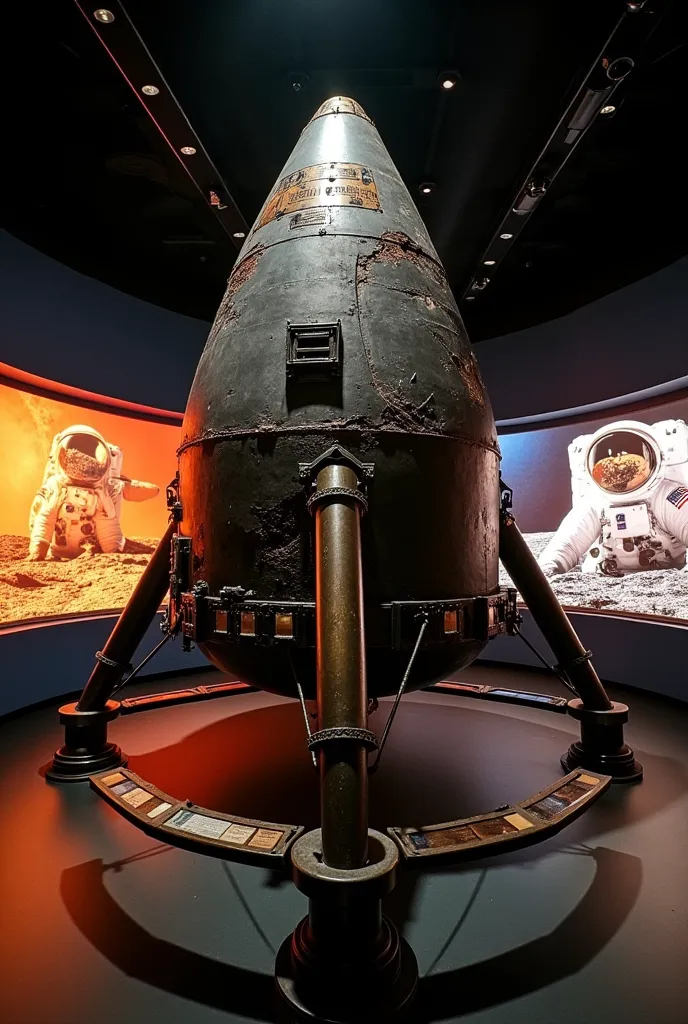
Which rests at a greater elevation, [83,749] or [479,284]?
[479,284]

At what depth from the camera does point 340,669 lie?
2055 mm

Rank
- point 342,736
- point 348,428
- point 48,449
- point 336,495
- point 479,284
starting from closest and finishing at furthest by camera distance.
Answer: point 342,736, point 336,495, point 348,428, point 48,449, point 479,284

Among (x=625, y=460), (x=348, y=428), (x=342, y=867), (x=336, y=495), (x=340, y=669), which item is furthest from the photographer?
(x=625, y=460)

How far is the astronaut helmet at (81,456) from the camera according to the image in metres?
6.18

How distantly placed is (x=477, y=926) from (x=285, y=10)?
5695 millimetres

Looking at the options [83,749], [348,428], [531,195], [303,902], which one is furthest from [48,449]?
[531,195]

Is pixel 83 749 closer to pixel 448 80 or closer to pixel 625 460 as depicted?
pixel 448 80

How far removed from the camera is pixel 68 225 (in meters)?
6.27

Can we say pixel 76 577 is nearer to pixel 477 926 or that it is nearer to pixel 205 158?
pixel 205 158

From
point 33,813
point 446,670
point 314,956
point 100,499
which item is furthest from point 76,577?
point 314,956

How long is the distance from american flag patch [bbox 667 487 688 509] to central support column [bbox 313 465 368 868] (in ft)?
16.2

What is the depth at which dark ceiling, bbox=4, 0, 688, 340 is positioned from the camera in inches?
159

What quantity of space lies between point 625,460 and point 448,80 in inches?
169

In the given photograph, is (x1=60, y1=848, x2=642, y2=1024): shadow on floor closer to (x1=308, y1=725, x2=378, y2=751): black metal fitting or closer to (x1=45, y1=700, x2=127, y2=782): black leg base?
(x1=308, y1=725, x2=378, y2=751): black metal fitting
